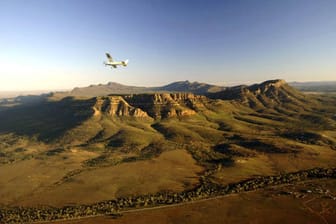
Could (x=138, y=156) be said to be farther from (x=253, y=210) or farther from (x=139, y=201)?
(x=253, y=210)

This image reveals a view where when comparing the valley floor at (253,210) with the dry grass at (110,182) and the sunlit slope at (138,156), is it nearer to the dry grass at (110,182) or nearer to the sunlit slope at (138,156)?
the sunlit slope at (138,156)

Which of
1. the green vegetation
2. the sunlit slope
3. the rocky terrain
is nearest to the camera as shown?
the green vegetation

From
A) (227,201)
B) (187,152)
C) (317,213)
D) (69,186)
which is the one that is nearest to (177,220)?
(227,201)

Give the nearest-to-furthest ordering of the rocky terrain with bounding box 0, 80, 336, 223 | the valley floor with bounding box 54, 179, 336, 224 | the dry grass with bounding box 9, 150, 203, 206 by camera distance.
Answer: the valley floor with bounding box 54, 179, 336, 224, the dry grass with bounding box 9, 150, 203, 206, the rocky terrain with bounding box 0, 80, 336, 223

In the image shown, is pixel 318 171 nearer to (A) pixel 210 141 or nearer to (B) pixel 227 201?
(B) pixel 227 201

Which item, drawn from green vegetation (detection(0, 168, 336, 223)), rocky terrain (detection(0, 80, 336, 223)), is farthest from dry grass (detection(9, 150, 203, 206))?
green vegetation (detection(0, 168, 336, 223))

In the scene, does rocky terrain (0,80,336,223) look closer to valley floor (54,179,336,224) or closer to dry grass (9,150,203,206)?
dry grass (9,150,203,206)

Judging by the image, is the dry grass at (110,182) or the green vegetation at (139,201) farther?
the dry grass at (110,182)

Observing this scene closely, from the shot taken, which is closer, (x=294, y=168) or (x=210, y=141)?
(x=294, y=168)

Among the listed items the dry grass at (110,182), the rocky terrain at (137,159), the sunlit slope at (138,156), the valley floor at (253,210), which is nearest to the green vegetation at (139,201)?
the rocky terrain at (137,159)

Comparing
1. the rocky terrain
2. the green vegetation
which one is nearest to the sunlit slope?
the rocky terrain

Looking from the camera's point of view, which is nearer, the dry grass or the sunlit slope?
the dry grass
